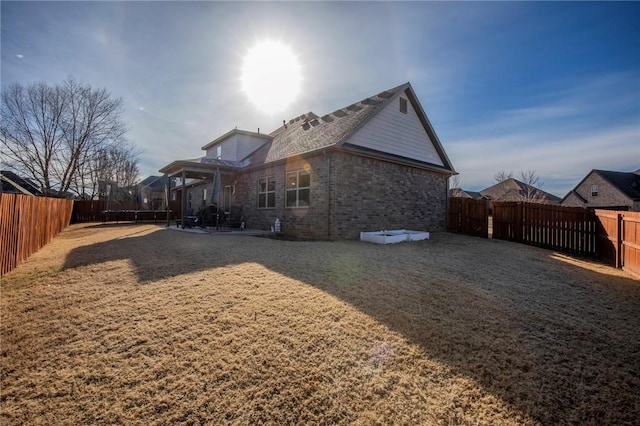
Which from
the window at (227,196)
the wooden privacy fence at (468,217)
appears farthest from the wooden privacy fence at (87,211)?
the wooden privacy fence at (468,217)

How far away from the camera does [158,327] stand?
2.96m

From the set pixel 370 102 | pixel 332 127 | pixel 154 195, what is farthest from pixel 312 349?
pixel 154 195

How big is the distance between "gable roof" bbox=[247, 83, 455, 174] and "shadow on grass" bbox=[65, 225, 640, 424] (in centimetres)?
468

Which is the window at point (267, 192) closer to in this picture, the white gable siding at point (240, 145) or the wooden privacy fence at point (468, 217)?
the white gable siding at point (240, 145)

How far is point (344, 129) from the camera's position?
1050 cm

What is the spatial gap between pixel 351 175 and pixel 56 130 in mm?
27208

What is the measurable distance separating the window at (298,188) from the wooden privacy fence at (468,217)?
8405mm

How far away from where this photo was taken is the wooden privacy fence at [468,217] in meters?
12.5

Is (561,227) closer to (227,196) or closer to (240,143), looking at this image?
(227,196)

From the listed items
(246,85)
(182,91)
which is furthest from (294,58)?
(182,91)

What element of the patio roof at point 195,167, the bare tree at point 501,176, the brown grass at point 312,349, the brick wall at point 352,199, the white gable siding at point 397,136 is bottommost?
the brown grass at point 312,349

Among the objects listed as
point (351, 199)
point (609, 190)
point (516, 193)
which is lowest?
point (351, 199)

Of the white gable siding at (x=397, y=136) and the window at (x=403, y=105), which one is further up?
the window at (x=403, y=105)

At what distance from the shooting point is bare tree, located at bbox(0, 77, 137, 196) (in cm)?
2055
